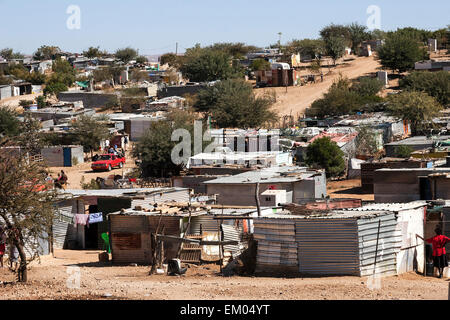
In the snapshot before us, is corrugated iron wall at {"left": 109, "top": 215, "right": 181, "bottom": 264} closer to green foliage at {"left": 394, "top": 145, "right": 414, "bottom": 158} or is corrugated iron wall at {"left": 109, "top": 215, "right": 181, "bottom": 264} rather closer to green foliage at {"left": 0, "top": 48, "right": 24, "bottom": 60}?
green foliage at {"left": 394, "top": 145, "right": 414, "bottom": 158}

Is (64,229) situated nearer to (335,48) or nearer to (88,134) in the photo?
(88,134)

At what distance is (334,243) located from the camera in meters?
13.8

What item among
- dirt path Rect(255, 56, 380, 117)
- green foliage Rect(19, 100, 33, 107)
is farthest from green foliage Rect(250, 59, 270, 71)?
green foliage Rect(19, 100, 33, 107)

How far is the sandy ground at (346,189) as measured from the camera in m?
27.1

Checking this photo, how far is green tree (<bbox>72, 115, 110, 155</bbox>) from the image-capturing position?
1689 inches

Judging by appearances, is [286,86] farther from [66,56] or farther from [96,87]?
[66,56]

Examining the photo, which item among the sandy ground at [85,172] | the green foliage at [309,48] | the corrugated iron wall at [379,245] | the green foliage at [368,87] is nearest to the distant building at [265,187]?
the corrugated iron wall at [379,245]

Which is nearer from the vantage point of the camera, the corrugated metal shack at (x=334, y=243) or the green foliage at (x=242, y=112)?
the corrugated metal shack at (x=334, y=243)

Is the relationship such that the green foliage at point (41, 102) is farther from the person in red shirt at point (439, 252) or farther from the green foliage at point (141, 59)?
the person in red shirt at point (439, 252)

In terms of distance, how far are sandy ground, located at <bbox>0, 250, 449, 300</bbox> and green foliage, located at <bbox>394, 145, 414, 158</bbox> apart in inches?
677

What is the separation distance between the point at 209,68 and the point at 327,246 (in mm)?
54698

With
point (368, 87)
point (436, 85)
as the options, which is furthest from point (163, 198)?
point (368, 87)

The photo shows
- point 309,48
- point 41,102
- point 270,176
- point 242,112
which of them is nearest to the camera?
point 270,176
